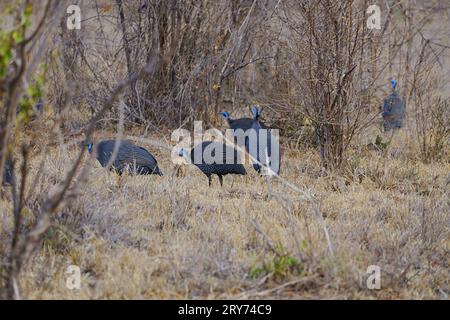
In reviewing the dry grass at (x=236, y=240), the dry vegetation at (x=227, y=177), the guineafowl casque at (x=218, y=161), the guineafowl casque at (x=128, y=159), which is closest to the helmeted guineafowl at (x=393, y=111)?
the dry vegetation at (x=227, y=177)

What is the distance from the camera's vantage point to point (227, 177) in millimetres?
7309

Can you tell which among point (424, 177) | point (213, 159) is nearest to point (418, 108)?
point (424, 177)

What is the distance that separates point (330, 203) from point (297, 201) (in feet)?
0.92

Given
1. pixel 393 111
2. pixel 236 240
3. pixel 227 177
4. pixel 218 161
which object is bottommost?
pixel 236 240

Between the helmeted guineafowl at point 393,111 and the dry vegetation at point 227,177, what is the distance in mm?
128

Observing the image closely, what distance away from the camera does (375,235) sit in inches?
199

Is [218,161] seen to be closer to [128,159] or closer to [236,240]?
[128,159]

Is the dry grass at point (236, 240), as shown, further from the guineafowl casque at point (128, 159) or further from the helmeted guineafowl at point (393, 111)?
the helmeted guineafowl at point (393, 111)

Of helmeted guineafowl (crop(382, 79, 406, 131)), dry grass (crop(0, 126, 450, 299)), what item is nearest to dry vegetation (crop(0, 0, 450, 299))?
dry grass (crop(0, 126, 450, 299))

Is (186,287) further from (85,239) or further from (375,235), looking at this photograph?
(375,235)

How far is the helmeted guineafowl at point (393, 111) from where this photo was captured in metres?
8.95

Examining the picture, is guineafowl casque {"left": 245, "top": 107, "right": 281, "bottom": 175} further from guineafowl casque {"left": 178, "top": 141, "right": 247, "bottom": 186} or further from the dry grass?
the dry grass

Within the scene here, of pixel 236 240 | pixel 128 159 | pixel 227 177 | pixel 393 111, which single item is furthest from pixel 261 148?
pixel 393 111

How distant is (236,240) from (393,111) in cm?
510
